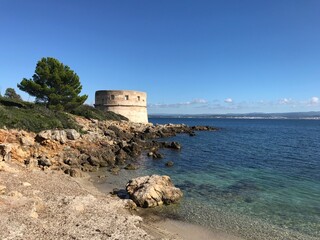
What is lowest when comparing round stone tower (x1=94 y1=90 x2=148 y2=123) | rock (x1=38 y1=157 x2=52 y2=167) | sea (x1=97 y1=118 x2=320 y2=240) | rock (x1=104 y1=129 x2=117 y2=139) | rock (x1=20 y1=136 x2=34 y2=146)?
sea (x1=97 y1=118 x2=320 y2=240)

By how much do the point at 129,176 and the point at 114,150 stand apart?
6474mm

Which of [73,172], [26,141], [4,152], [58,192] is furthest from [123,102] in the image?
[58,192]

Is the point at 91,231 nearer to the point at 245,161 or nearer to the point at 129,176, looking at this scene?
the point at 129,176

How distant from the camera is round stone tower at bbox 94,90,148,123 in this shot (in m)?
45.6

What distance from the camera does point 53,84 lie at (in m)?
29.4

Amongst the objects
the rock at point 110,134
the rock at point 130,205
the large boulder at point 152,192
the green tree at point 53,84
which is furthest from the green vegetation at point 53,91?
the rock at point 130,205

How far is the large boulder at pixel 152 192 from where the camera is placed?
1109 cm

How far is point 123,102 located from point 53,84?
17.0 metres

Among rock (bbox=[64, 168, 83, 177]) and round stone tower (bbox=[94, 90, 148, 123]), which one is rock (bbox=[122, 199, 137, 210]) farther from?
round stone tower (bbox=[94, 90, 148, 123])

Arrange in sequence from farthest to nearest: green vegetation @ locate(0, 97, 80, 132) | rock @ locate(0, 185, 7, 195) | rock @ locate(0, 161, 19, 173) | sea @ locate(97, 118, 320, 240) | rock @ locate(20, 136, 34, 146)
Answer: green vegetation @ locate(0, 97, 80, 132) < rock @ locate(20, 136, 34, 146) < rock @ locate(0, 161, 19, 173) < sea @ locate(97, 118, 320, 240) < rock @ locate(0, 185, 7, 195)

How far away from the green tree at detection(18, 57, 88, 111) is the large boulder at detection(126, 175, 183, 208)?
19.3 m

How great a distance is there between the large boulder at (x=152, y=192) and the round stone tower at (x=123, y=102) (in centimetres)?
3385

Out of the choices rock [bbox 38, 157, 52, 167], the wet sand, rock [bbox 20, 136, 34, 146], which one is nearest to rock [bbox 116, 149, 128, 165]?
rock [bbox 38, 157, 52, 167]

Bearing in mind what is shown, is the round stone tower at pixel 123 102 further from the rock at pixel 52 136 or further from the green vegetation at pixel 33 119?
the rock at pixel 52 136
